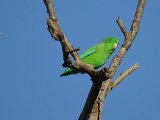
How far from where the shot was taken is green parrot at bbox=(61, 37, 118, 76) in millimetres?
7284

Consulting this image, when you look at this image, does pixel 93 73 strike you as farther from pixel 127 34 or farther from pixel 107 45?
pixel 107 45

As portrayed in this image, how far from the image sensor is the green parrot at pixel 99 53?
728cm

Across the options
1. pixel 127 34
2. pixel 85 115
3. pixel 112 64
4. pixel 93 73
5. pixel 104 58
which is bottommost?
pixel 85 115

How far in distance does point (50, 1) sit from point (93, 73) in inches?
34.6

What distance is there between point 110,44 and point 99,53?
399 millimetres

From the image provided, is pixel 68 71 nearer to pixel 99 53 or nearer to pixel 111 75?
pixel 99 53

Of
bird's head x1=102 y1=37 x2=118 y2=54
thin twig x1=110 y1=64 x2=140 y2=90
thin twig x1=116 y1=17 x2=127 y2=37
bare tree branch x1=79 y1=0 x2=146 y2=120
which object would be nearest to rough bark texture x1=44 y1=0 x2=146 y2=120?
bare tree branch x1=79 y1=0 x2=146 y2=120


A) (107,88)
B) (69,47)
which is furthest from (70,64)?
(107,88)

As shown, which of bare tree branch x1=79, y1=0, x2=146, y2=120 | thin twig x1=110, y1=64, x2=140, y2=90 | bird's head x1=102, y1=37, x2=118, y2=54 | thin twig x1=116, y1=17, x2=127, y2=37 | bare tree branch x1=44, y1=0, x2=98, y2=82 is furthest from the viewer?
bird's head x1=102, y1=37, x2=118, y2=54

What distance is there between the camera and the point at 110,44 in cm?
725

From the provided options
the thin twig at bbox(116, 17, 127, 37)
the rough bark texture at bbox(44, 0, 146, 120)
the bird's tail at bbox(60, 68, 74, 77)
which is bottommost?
the rough bark texture at bbox(44, 0, 146, 120)

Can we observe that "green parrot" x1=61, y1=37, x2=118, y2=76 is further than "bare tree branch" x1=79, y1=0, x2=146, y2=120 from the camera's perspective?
Yes

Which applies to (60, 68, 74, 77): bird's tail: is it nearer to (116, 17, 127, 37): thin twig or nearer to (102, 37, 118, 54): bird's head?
(102, 37, 118, 54): bird's head

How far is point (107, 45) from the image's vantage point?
7293 millimetres
